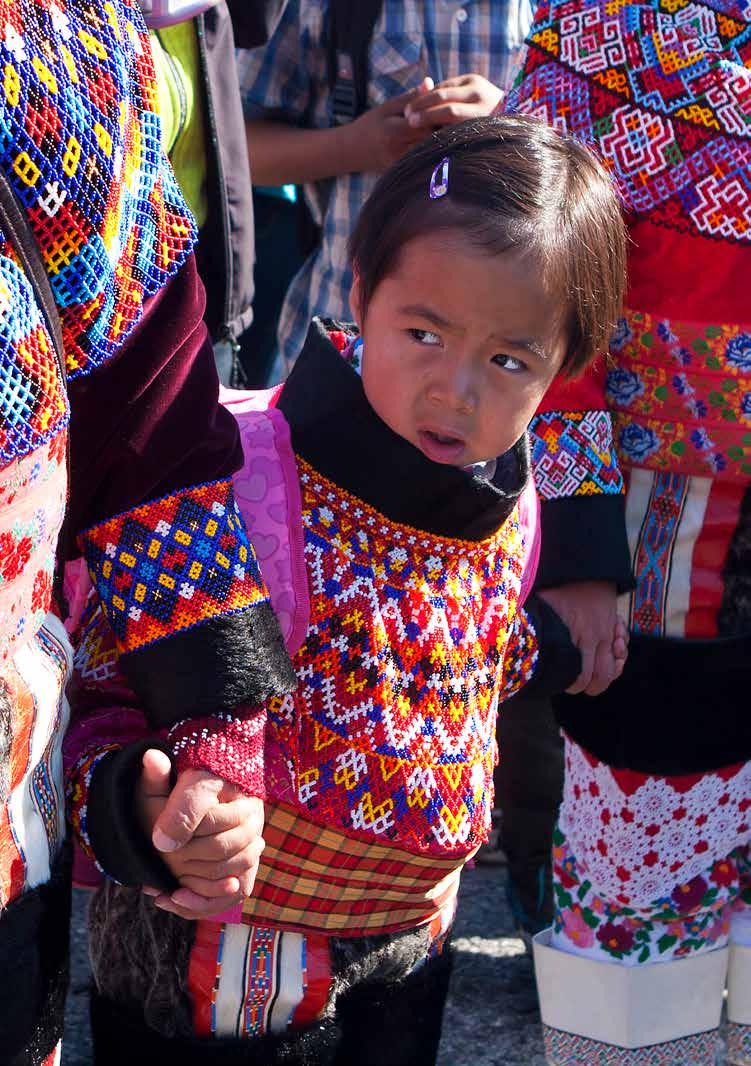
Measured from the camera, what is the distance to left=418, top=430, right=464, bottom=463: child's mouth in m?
1.25

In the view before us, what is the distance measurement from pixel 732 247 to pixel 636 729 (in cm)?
65

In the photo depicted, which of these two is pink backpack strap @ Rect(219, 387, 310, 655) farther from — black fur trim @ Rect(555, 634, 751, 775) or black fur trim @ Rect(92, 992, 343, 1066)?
black fur trim @ Rect(555, 634, 751, 775)

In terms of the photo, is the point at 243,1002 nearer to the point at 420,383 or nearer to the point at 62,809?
the point at 62,809

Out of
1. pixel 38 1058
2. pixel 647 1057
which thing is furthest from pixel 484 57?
pixel 38 1058

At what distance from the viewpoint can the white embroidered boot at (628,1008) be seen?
188 centimetres

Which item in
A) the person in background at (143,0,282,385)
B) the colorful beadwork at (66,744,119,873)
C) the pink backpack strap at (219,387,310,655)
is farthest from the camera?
the person in background at (143,0,282,385)

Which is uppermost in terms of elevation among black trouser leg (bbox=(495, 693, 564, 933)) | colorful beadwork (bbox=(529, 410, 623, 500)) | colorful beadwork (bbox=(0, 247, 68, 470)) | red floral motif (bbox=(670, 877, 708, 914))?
colorful beadwork (bbox=(0, 247, 68, 470))

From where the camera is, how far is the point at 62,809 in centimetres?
103

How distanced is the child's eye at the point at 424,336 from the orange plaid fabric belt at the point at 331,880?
0.46 m

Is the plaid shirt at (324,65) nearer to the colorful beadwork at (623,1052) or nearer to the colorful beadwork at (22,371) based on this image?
the colorful beadwork at (623,1052)

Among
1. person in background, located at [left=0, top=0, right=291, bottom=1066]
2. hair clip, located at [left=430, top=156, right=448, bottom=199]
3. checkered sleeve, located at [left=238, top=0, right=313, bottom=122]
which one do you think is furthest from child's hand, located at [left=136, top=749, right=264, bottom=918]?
checkered sleeve, located at [left=238, top=0, right=313, bottom=122]

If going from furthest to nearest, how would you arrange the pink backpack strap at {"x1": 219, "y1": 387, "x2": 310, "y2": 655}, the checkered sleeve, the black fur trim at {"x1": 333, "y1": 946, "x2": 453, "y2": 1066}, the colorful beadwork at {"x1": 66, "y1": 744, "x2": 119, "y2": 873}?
the checkered sleeve → the black fur trim at {"x1": 333, "y1": 946, "x2": 453, "y2": 1066} → the pink backpack strap at {"x1": 219, "y1": 387, "x2": 310, "y2": 655} → the colorful beadwork at {"x1": 66, "y1": 744, "x2": 119, "y2": 873}

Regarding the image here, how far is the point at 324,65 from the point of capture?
2.50 metres

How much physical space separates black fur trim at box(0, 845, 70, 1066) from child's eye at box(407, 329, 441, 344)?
574 millimetres
